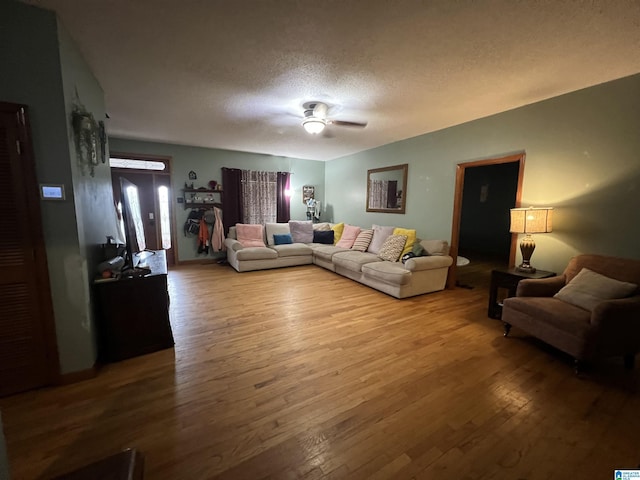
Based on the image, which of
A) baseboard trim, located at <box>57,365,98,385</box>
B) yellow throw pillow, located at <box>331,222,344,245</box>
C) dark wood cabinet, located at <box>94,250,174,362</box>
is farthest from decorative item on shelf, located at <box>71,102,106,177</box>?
yellow throw pillow, located at <box>331,222,344,245</box>

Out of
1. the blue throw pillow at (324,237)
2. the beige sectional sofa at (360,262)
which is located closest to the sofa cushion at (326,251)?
the beige sectional sofa at (360,262)

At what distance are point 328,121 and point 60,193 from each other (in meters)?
2.70

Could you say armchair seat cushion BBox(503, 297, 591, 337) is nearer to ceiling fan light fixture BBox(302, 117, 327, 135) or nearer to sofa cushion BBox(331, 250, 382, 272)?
sofa cushion BBox(331, 250, 382, 272)

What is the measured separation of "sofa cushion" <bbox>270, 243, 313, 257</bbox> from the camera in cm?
530

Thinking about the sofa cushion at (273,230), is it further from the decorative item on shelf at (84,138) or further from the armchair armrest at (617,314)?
the armchair armrest at (617,314)

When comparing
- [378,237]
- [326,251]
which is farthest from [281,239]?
[378,237]

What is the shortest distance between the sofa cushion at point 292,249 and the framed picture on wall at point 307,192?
1659mm

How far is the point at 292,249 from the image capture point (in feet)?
17.6

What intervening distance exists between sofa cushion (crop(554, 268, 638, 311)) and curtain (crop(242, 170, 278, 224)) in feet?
17.5

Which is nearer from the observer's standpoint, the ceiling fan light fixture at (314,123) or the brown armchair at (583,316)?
the brown armchair at (583,316)

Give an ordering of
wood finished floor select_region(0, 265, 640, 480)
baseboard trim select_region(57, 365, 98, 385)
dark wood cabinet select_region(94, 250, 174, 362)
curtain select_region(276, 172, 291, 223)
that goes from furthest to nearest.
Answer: curtain select_region(276, 172, 291, 223), dark wood cabinet select_region(94, 250, 174, 362), baseboard trim select_region(57, 365, 98, 385), wood finished floor select_region(0, 265, 640, 480)

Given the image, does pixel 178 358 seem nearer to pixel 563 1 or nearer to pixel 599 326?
pixel 599 326

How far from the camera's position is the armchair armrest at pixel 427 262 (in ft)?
11.8

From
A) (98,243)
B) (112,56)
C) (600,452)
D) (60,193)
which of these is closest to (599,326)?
(600,452)
